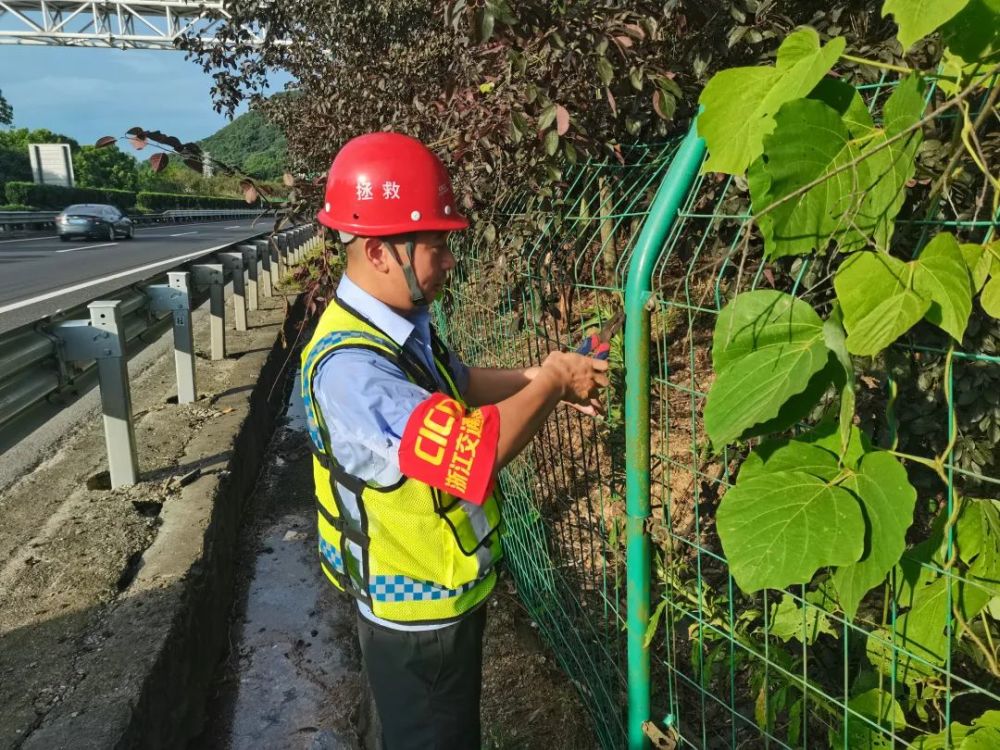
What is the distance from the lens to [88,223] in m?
26.3

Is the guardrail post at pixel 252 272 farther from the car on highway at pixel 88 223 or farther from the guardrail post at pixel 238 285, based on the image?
the car on highway at pixel 88 223

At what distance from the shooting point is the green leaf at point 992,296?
1078 mm

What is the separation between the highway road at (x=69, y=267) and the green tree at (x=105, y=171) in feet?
94.8

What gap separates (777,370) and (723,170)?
33 centimetres

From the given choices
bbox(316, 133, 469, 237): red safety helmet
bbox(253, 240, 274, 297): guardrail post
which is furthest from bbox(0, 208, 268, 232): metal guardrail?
bbox(316, 133, 469, 237): red safety helmet

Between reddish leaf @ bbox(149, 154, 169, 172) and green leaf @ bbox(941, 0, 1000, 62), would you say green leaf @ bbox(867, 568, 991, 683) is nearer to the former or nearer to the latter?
green leaf @ bbox(941, 0, 1000, 62)

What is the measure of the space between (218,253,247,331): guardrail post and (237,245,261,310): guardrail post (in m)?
0.39

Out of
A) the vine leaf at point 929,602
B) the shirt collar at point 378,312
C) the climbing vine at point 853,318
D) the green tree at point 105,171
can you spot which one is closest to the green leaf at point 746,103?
the climbing vine at point 853,318

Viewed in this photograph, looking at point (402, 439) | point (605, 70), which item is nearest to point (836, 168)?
point (402, 439)

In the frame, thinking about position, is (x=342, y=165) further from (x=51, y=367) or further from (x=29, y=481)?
(x=29, y=481)

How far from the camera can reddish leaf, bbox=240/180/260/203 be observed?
11.0 ft

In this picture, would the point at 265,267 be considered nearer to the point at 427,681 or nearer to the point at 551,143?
the point at 551,143

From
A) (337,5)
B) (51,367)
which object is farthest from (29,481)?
(337,5)

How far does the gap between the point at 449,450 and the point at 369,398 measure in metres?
0.23
